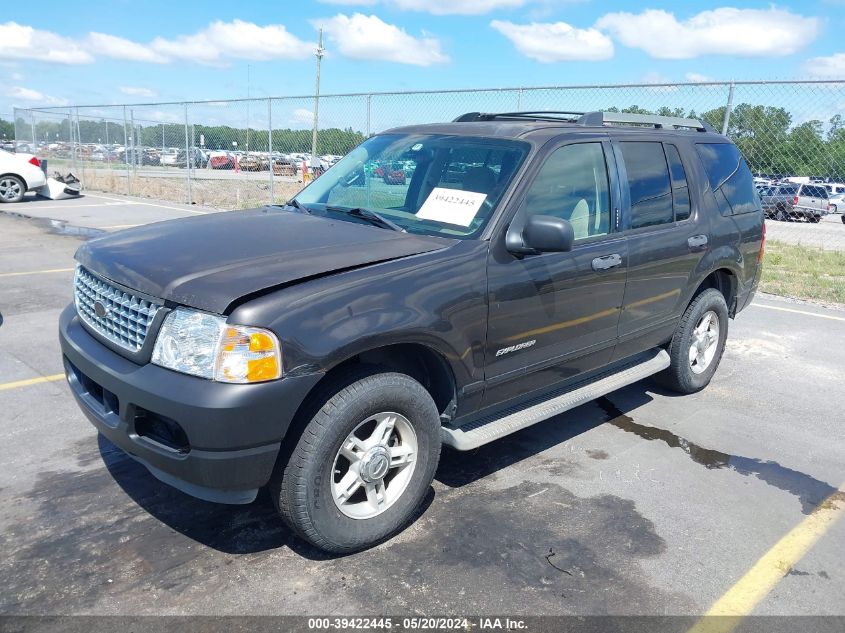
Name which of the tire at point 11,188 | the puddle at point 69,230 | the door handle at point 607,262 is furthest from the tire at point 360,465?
the tire at point 11,188

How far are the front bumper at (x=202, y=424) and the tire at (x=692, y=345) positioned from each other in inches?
131

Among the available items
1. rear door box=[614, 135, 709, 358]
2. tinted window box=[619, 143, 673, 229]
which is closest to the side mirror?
rear door box=[614, 135, 709, 358]

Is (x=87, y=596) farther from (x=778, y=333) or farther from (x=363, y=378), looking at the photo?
(x=778, y=333)

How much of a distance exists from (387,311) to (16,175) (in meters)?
17.7

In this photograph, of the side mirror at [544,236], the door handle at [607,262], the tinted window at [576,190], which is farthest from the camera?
the door handle at [607,262]

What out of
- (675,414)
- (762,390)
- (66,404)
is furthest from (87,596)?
(762,390)

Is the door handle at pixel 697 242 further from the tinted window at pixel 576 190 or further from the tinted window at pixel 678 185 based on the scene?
the tinted window at pixel 576 190

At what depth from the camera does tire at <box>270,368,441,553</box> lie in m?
2.87

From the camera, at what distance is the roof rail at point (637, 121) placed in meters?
4.56

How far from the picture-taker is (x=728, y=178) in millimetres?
5480

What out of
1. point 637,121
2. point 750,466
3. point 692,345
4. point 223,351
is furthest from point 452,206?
point 692,345

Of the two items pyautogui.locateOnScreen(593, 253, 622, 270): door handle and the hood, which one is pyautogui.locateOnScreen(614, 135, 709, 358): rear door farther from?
the hood

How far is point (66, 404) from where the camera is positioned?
4703 millimetres

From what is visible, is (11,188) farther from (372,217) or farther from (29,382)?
(372,217)
